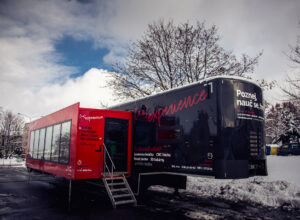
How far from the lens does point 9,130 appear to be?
5016cm

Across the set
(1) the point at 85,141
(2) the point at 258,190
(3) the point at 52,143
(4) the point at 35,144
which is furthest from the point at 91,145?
(2) the point at 258,190

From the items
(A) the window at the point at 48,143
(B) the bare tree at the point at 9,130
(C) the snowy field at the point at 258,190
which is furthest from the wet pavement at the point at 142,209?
(B) the bare tree at the point at 9,130

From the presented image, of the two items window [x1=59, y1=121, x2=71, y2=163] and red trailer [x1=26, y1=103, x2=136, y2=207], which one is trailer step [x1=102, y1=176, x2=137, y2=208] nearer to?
red trailer [x1=26, y1=103, x2=136, y2=207]

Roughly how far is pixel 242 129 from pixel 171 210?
297 cm

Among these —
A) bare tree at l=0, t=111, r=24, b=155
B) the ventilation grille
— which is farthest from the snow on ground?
bare tree at l=0, t=111, r=24, b=155

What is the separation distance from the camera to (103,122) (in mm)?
8844

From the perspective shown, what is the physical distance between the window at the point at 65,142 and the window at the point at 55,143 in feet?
1.38

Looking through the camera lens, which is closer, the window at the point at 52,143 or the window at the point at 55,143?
the window at the point at 52,143

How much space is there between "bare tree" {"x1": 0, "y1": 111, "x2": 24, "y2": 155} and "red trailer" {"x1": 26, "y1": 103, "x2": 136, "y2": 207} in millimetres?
46077

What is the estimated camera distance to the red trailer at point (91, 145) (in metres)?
8.15

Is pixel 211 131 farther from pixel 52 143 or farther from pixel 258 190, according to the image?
pixel 52 143

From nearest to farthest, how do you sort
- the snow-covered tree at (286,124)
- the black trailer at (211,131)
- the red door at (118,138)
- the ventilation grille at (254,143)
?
the black trailer at (211,131)
the ventilation grille at (254,143)
the red door at (118,138)
the snow-covered tree at (286,124)

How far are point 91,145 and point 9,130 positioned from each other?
49490 mm

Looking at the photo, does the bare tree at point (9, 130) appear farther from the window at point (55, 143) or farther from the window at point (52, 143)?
the window at point (55, 143)
